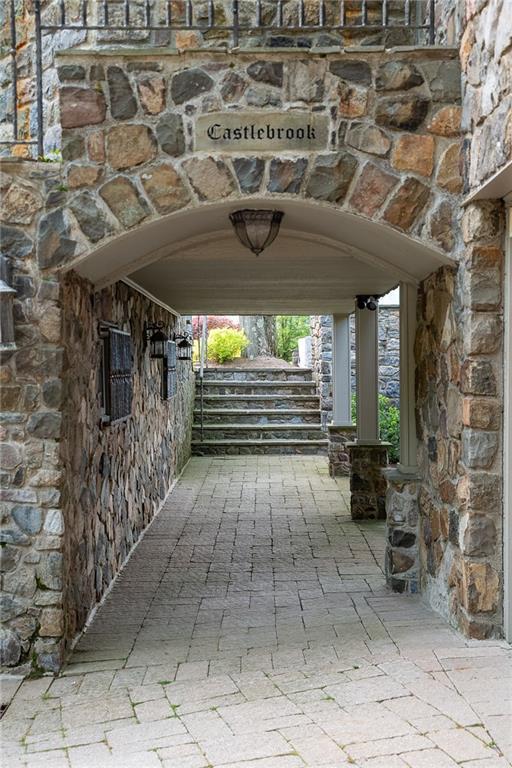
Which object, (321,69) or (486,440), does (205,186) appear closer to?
(321,69)

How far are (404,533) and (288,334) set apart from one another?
15055mm

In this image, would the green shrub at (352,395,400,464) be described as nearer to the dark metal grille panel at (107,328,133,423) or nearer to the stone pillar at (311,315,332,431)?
the stone pillar at (311,315,332,431)

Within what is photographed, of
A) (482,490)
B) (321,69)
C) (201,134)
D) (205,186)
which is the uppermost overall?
(321,69)

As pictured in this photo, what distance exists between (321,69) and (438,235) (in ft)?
A: 3.17

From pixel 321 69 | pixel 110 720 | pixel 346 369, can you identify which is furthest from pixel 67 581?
pixel 346 369

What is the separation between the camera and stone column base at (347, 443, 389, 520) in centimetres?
697

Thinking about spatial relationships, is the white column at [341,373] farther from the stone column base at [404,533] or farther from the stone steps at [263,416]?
the stone column base at [404,533]

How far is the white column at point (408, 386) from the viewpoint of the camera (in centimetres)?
438

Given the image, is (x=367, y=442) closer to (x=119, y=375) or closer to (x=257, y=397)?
(x=119, y=375)

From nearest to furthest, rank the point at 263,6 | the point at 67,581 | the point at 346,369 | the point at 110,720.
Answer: the point at 110,720
the point at 67,581
the point at 263,6
the point at 346,369

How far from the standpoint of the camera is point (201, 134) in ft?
10.9

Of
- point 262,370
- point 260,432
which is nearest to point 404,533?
point 260,432

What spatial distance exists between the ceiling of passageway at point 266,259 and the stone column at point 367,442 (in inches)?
20.3

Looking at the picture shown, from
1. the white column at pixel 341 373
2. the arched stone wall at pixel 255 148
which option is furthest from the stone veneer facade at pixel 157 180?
the white column at pixel 341 373
